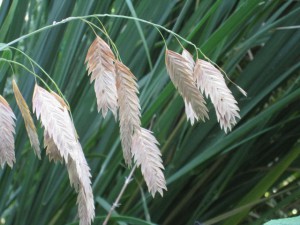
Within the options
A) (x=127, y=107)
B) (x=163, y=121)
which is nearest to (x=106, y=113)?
(x=127, y=107)

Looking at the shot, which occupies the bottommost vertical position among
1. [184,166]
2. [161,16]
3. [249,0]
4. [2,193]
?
[2,193]

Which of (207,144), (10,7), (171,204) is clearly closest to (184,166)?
(207,144)

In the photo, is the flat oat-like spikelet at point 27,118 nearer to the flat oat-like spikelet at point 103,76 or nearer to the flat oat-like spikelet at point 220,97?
the flat oat-like spikelet at point 103,76

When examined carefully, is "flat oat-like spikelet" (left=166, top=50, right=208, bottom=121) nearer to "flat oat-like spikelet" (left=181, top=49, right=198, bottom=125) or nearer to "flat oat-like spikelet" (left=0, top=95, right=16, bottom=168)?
"flat oat-like spikelet" (left=181, top=49, right=198, bottom=125)

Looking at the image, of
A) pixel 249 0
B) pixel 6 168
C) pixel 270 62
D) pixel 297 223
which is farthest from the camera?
pixel 270 62

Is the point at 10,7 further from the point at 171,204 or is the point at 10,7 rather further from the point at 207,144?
the point at 171,204

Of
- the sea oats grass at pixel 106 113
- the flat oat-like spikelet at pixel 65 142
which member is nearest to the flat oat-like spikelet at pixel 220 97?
the sea oats grass at pixel 106 113
